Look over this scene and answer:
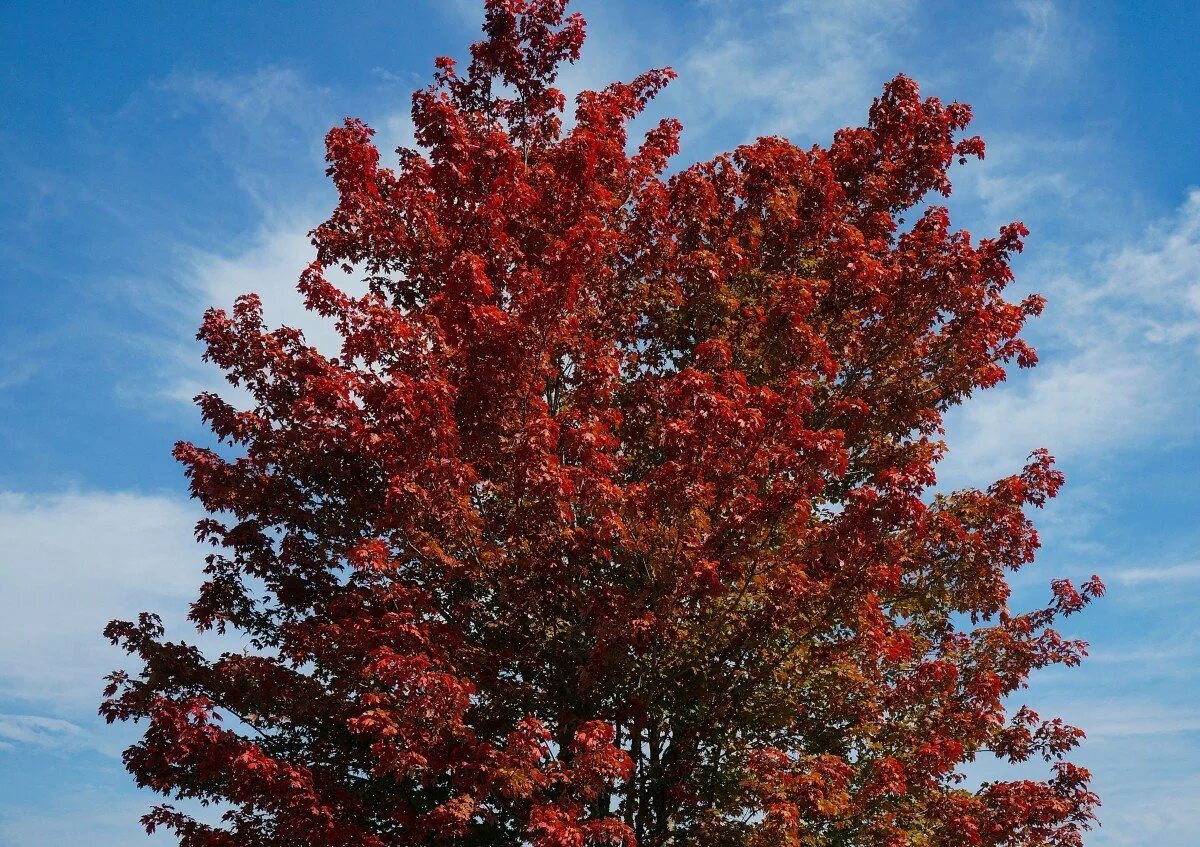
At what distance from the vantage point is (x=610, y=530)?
972 centimetres

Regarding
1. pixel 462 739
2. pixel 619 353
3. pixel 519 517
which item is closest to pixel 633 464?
pixel 619 353

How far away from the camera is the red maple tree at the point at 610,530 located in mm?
9562

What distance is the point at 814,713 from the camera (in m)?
11.2

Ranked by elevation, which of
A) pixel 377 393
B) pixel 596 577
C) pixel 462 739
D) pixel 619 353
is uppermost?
pixel 619 353

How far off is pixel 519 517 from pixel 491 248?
3.97 metres

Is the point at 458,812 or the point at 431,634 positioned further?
the point at 431,634

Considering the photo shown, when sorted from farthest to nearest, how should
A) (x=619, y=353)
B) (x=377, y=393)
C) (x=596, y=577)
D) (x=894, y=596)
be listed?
1. (x=619, y=353)
2. (x=894, y=596)
3. (x=596, y=577)
4. (x=377, y=393)

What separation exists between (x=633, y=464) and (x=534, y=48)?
7293mm

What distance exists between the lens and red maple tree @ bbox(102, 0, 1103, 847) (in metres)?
9.56

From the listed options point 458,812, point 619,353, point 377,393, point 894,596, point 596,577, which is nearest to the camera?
point 458,812

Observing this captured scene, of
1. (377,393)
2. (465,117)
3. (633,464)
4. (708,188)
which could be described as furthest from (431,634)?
(465,117)

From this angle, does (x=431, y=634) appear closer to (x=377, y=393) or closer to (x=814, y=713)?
(x=377, y=393)

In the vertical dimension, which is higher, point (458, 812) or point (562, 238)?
point (562, 238)

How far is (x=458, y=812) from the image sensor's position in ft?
29.7
